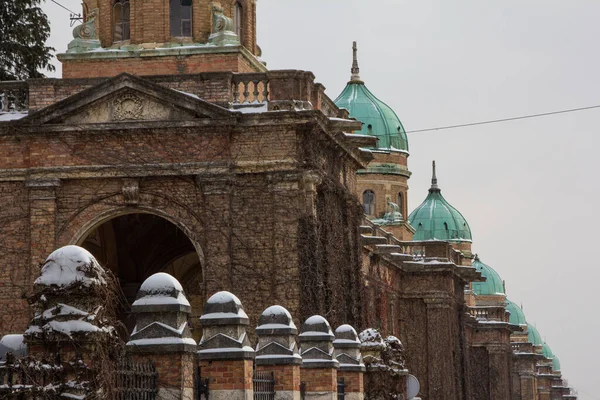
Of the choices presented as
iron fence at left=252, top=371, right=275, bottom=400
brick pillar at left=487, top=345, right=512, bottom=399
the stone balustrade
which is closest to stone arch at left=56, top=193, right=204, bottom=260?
the stone balustrade

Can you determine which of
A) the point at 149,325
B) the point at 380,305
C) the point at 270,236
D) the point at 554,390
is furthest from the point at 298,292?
the point at 554,390

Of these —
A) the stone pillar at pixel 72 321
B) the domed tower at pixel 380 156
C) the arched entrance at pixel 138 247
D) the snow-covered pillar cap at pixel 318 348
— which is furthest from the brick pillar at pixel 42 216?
the domed tower at pixel 380 156

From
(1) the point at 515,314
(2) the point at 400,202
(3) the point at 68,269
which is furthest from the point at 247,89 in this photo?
Result: (1) the point at 515,314

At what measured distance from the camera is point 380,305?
6228cm

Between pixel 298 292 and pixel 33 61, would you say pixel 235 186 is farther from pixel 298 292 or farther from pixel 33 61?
pixel 33 61

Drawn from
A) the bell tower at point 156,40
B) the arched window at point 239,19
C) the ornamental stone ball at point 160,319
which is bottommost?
the ornamental stone ball at point 160,319

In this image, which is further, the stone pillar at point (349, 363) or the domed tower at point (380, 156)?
the domed tower at point (380, 156)

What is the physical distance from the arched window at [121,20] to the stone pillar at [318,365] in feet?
56.4

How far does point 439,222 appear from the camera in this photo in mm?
98125

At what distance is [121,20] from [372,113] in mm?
43978

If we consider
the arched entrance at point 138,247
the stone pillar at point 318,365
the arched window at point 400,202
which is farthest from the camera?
the arched window at point 400,202

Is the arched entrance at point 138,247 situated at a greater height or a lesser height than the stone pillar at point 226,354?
greater

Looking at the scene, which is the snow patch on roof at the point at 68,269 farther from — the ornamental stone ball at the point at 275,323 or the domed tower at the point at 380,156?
the domed tower at the point at 380,156

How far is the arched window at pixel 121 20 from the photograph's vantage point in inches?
1656
